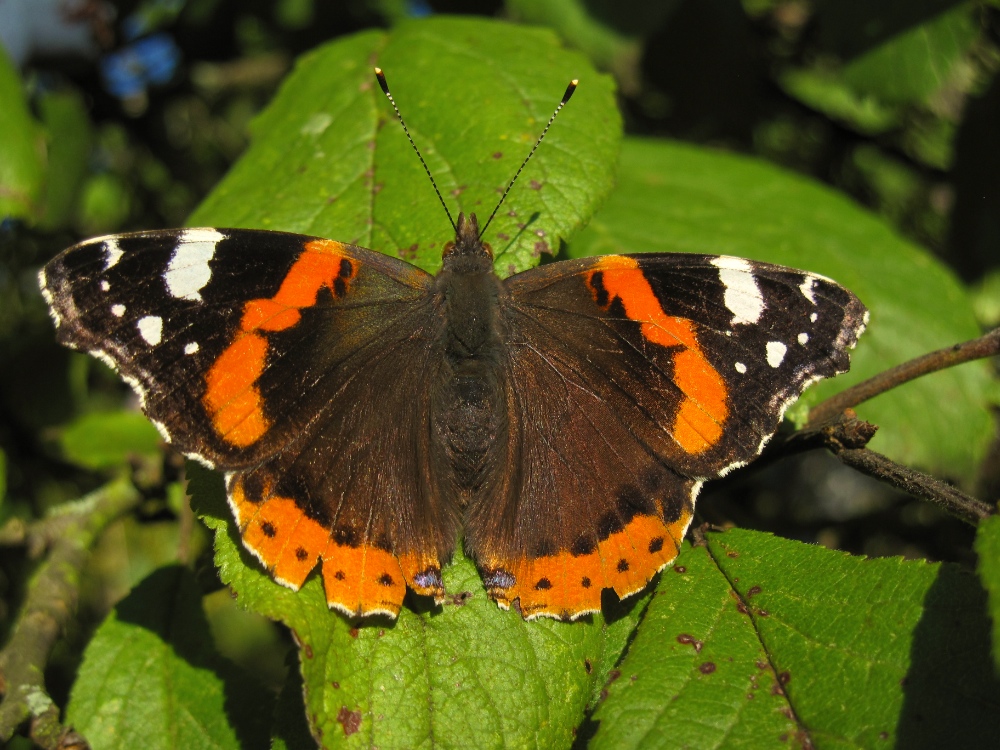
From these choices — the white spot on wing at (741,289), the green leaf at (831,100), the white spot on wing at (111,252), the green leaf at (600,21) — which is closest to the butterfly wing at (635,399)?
the white spot on wing at (741,289)

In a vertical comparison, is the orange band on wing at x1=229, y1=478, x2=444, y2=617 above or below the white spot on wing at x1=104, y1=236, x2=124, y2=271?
below

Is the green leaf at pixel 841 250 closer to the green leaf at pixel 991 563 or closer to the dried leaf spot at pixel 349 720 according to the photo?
the green leaf at pixel 991 563

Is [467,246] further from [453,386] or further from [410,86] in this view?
[410,86]

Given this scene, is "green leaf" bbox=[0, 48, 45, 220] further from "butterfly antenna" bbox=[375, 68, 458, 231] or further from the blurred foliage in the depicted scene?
"butterfly antenna" bbox=[375, 68, 458, 231]

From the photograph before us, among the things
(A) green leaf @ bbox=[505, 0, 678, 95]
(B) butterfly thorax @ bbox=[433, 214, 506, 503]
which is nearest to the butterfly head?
(B) butterfly thorax @ bbox=[433, 214, 506, 503]

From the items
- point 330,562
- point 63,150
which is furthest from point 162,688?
point 63,150

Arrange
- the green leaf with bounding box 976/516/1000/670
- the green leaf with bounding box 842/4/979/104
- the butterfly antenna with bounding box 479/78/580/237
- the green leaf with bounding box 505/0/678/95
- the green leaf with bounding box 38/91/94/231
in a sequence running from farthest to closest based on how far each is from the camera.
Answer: the green leaf with bounding box 38/91/94/231
the green leaf with bounding box 505/0/678/95
the green leaf with bounding box 842/4/979/104
the butterfly antenna with bounding box 479/78/580/237
the green leaf with bounding box 976/516/1000/670

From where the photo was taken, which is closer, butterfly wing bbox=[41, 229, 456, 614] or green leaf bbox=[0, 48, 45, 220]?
butterfly wing bbox=[41, 229, 456, 614]
